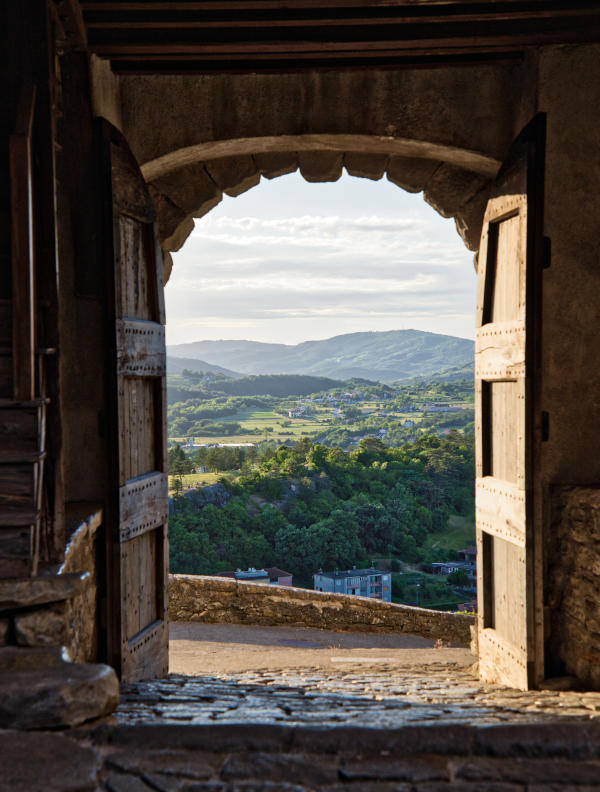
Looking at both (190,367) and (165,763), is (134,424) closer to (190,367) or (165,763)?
(165,763)

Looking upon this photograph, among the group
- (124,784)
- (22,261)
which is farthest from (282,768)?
(22,261)

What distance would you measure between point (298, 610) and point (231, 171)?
5.59 m

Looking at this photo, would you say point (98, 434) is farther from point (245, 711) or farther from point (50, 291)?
point (245, 711)

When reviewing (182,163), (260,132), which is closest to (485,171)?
(260,132)

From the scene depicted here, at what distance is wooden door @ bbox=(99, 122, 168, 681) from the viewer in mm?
4180

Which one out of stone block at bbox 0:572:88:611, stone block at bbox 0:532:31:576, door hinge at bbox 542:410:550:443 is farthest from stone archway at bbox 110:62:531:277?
stone block at bbox 0:572:88:611

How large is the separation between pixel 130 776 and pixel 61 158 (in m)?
3.43

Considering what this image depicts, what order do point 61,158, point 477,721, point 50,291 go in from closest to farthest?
1. point 477,721
2. point 50,291
3. point 61,158

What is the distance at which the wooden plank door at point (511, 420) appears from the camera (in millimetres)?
4281

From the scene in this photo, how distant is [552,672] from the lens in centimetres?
431

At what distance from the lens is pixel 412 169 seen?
5172mm

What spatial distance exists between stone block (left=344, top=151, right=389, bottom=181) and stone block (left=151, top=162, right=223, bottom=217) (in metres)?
0.95

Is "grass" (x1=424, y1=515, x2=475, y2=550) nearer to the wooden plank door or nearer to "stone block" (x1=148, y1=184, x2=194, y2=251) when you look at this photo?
the wooden plank door

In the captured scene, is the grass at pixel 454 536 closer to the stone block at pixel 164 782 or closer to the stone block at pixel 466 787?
the stone block at pixel 466 787
